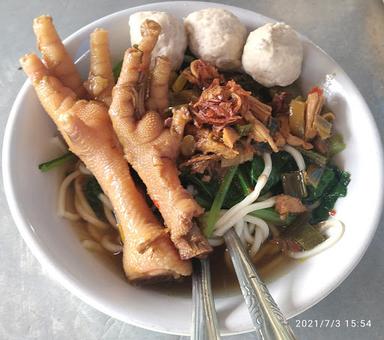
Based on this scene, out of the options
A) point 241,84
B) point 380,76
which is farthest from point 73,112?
point 380,76

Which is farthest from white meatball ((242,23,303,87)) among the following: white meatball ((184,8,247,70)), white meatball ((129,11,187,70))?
white meatball ((129,11,187,70))

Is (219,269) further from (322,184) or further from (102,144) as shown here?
(102,144)

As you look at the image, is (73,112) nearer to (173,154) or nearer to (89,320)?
(173,154)

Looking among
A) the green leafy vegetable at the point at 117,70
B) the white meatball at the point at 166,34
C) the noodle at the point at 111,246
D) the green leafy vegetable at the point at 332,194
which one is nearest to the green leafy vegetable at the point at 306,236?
the green leafy vegetable at the point at 332,194

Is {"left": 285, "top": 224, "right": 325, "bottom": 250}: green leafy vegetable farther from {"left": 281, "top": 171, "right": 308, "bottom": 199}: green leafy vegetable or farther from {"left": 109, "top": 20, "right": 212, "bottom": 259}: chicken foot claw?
{"left": 109, "top": 20, "right": 212, "bottom": 259}: chicken foot claw

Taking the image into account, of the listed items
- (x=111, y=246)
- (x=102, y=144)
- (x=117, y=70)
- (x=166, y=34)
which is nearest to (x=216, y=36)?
(x=166, y=34)

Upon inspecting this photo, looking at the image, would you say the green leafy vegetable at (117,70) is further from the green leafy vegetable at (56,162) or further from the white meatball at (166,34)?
the green leafy vegetable at (56,162)
